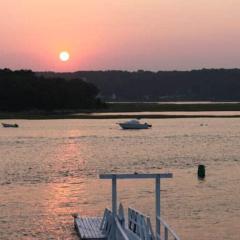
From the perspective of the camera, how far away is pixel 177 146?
84688 millimetres

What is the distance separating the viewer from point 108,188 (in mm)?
41844

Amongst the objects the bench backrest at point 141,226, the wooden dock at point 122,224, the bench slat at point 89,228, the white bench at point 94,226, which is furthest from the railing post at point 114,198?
the bench slat at point 89,228

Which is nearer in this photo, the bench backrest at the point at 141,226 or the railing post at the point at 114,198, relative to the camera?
the bench backrest at the point at 141,226

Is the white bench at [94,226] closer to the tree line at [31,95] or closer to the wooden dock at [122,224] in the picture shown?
the wooden dock at [122,224]

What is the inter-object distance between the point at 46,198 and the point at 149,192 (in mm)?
5744

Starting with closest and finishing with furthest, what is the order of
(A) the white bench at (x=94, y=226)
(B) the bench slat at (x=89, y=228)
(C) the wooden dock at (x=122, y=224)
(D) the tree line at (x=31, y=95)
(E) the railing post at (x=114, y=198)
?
(C) the wooden dock at (x=122, y=224)
(E) the railing post at (x=114, y=198)
(A) the white bench at (x=94, y=226)
(B) the bench slat at (x=89, y=228)
(D) the tree line at (x=31, y=95)

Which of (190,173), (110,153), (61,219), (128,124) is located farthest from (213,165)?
(128,124)

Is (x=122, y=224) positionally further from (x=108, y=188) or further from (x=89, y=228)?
(x=108, y=188)

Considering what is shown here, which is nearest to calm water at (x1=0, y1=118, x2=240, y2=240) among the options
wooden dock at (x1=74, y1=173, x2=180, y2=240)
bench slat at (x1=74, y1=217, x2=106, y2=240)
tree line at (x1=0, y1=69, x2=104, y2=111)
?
bench slat at (x1=74, y1=217, x2=106, y2=240)

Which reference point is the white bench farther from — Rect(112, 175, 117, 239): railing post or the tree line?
the tree line

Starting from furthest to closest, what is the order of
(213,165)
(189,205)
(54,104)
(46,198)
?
(54,104) < (213,165) < (46,198) < (189,205)

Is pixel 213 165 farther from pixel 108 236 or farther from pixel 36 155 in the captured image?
pixel 108 236

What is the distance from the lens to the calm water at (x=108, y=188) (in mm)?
29844

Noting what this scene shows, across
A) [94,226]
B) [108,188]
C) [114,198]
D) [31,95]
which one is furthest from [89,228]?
[31,95]
